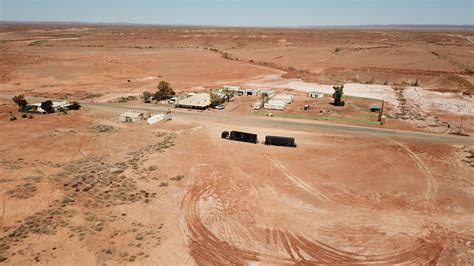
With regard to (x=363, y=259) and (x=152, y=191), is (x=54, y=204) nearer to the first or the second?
(x=152, y=191)

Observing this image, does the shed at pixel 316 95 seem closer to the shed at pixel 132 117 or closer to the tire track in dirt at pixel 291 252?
the shed at pixel 132 117

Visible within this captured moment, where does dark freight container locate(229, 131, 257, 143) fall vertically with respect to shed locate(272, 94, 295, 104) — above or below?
below

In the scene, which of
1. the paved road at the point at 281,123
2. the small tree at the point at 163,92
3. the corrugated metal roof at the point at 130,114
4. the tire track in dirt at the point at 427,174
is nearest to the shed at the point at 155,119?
the corrugated metal roof at the point at 130,114

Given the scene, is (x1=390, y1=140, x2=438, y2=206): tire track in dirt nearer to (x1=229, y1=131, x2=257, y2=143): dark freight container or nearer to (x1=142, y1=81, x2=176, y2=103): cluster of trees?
(x1=229, y1=131, x2=257, y2=143): dark freight container

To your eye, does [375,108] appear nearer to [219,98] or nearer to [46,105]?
[219,98]

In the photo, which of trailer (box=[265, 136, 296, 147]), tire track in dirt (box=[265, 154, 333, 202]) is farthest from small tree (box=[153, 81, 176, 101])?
tire track in dirt (box=[265, 154, 333, 202])

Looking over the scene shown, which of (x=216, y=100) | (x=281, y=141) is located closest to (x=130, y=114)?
(x=216, y=100)

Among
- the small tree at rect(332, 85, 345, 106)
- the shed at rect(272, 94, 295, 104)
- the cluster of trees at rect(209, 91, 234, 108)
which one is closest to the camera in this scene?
the cluster of trees at rect(209, 91, 234, 108)
